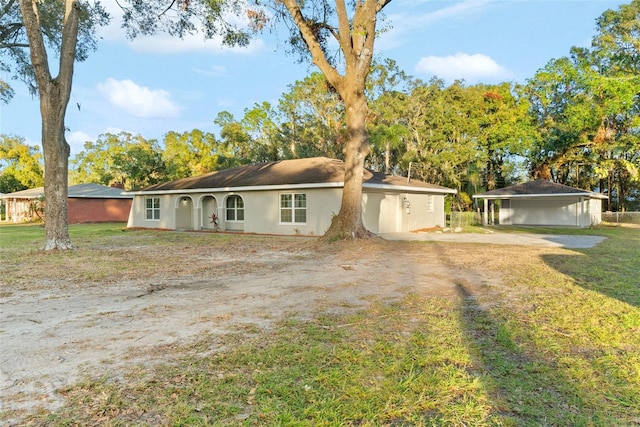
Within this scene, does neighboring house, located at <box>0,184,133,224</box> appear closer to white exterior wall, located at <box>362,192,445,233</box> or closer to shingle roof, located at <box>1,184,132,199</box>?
shingle roof, located at <box>1,184,132,199</box>

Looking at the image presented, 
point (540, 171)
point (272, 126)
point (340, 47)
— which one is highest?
point (272, 126)

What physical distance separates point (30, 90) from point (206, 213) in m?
10.2

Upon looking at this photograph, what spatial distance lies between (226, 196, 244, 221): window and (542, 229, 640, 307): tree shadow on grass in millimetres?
15101

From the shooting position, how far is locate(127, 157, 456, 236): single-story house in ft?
61.1

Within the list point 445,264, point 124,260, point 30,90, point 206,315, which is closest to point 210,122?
point 30,90

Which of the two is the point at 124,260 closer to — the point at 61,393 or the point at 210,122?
the point at 61,393

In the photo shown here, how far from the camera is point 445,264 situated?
9.54m

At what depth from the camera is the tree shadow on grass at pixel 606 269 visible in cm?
651

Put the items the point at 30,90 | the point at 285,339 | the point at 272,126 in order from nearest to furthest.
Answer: the point at 285,339 < the point at 30,90 < the point at 272,126

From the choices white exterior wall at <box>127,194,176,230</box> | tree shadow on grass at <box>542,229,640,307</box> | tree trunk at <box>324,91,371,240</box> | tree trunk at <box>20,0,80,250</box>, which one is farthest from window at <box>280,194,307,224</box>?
tree shadow on grass at <box>542,229,640,307</box>

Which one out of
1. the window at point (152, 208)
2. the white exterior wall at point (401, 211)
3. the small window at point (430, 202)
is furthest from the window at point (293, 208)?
the window at point (152, 208)

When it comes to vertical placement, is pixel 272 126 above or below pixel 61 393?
above

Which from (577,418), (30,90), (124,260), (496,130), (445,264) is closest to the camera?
(577,418)

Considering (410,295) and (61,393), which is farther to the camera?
(410,295)
